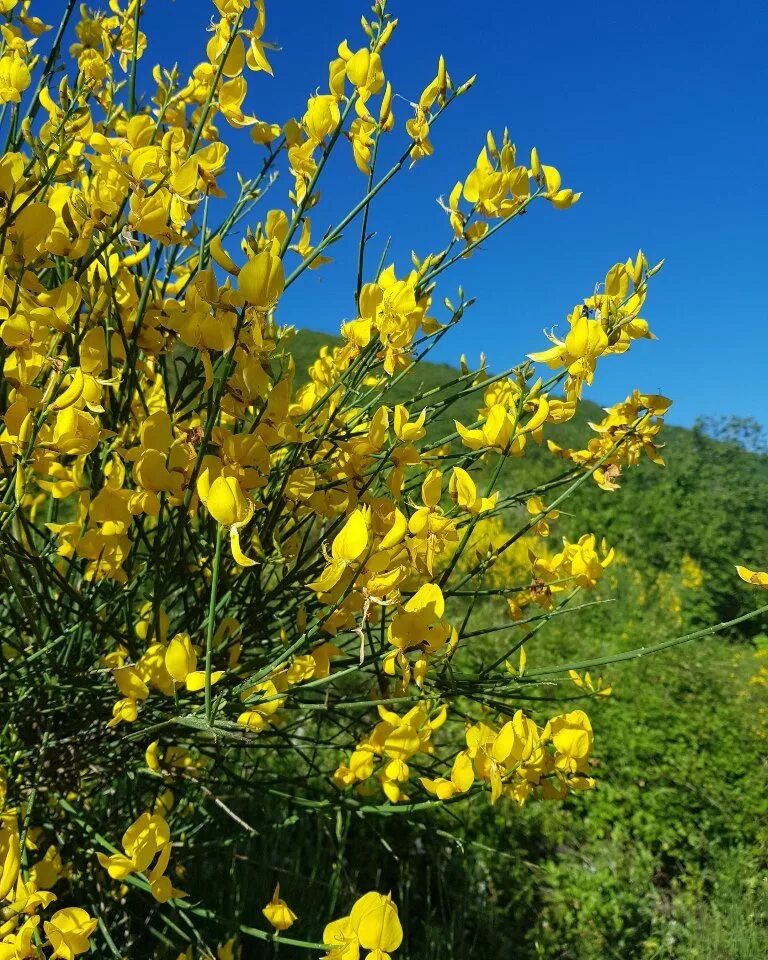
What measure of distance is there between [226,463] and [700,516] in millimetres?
7993

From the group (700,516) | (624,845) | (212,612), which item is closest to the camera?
(212,612)

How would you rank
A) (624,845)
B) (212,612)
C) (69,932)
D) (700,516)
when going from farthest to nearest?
(700,516)
(624,845)
(69,932)
(212,612)

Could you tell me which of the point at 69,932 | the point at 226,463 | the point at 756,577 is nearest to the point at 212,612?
the point at 226,463

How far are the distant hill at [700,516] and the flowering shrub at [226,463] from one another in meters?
5.47

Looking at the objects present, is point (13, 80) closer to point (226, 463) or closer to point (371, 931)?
point (226, 463)

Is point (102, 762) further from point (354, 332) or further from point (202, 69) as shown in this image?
point (202, 69)

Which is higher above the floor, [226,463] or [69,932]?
[226,463]

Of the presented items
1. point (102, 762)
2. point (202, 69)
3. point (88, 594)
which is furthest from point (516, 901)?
point (202, 69)

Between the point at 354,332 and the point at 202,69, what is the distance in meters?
0.55

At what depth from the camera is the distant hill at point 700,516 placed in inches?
271

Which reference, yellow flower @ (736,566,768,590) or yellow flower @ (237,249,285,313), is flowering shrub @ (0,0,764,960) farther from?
yellow flower @ (736,566,768,590)

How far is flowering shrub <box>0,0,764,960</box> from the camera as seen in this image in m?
0.72

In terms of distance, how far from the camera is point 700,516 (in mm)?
7871

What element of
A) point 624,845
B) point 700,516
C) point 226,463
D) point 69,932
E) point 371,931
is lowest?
point 624,845
